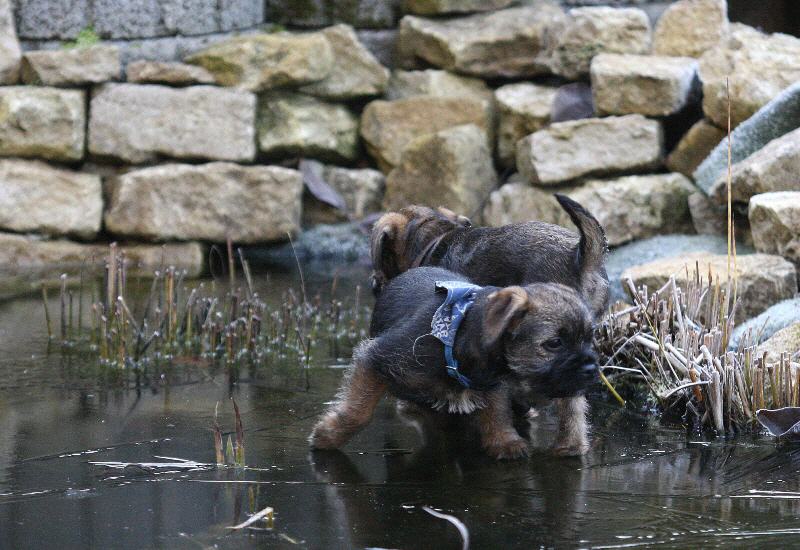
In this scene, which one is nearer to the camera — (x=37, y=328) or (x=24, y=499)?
(x=24, y=499)

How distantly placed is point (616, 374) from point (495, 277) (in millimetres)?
1037

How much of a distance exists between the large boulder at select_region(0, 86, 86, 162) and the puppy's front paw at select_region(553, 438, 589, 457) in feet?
21.8

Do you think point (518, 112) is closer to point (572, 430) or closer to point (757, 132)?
point (757, 132)

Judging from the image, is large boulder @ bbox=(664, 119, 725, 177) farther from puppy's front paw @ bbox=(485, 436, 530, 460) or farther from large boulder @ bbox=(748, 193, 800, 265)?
puppy's front paw @ bbox=(485, 436, 530, 460)

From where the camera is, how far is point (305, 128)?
35.6 ft

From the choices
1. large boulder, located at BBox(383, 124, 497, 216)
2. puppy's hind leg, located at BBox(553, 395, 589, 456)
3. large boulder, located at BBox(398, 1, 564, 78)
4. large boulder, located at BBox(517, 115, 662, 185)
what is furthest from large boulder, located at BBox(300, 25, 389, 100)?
puppy's hind leg, located at BBox(553, 395, 589, 456)

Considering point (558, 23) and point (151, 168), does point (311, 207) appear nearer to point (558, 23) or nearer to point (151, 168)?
point (151, 168)

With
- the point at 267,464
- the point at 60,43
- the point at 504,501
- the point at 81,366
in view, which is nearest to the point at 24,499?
the point at 267,464

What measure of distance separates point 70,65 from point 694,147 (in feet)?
18.5

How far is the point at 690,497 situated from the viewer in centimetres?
428

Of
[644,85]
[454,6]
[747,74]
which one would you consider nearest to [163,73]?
[454,6]

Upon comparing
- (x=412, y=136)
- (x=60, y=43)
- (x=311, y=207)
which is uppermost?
(x=60, y=43)

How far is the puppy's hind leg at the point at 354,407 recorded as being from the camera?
4.89 metres

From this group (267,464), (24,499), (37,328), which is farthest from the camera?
(37,328)
